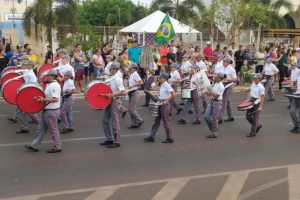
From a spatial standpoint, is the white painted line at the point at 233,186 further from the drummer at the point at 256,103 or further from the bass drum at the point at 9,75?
the bass drum at the point at 9,75

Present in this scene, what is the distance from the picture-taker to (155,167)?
9289 mm

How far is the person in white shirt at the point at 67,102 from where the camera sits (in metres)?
12.2

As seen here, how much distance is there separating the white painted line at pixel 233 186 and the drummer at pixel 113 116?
119 inches

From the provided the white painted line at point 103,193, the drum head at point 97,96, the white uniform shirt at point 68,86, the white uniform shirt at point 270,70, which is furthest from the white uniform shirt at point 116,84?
the white uniform shirt at point 270,70

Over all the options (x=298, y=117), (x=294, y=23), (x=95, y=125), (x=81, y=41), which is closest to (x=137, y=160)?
(x=95, y=125)

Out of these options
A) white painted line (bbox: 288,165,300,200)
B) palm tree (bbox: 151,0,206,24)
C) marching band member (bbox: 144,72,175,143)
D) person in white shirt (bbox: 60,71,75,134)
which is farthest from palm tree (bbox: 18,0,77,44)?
white painted line (bbox: 288,165,300,200)

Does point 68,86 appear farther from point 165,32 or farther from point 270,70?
point 165,32

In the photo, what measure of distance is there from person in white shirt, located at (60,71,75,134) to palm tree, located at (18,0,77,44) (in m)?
14.6

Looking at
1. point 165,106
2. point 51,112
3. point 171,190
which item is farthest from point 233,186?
point 51,112

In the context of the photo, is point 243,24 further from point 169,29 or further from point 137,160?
point 137,160

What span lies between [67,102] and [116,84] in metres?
1.99

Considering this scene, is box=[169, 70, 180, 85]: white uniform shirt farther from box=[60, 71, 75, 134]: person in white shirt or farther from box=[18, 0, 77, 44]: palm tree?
box=[18, 0, 77, 44]: palm tree

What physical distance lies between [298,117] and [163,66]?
8.47 meters

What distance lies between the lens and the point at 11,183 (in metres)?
8.12
